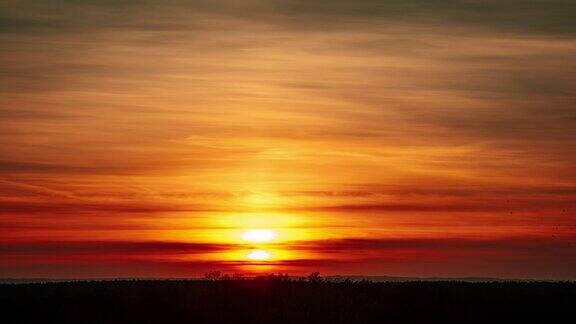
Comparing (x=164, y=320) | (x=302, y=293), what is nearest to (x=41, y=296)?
(x=164, y=320)

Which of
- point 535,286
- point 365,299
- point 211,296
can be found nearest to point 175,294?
point 211,296

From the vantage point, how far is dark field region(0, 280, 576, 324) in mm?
62156

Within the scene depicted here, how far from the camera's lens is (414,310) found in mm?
63625

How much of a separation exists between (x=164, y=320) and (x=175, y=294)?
17.3ft

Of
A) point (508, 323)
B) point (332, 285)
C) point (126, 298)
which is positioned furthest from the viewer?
point (332, 285)

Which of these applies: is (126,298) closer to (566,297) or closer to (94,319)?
(94,319)

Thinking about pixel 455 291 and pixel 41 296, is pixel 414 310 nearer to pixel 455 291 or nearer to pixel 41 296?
pixel 455 291

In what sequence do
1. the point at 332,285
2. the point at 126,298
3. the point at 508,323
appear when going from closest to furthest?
the point at 508,323, the point at 126,298, the point at 332,285

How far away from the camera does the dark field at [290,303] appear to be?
62.2 m

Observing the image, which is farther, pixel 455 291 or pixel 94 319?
pixel 455 291

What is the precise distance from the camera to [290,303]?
2554 inches

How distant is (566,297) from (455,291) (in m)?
6.21

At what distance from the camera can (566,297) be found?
66.7 m

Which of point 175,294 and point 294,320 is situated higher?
point 175,294
